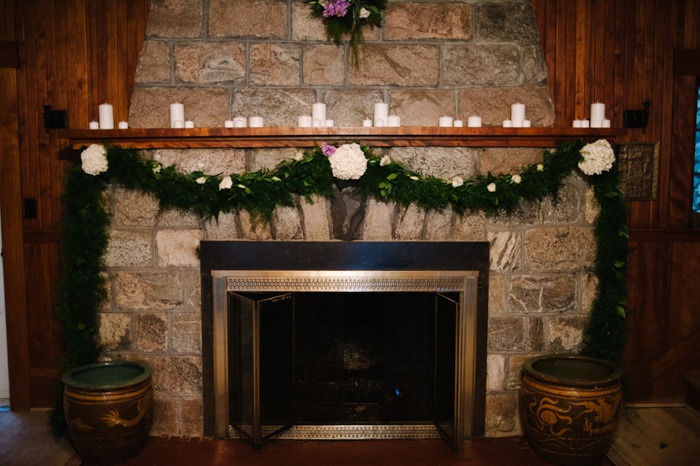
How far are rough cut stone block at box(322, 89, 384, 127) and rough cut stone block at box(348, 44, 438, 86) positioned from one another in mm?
74

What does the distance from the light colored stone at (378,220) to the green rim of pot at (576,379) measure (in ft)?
3.48

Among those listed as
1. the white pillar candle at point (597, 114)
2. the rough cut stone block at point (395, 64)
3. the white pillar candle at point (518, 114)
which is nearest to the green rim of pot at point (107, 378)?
the rough cut stone block at point (395, 64)

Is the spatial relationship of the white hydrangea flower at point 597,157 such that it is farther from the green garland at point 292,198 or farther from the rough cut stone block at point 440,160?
the rough cut stone block at point 440,160

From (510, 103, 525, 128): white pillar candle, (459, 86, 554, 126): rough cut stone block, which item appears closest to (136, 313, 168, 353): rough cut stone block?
(459, 86, 554, 126): rough cut stone block

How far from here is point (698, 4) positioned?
2971mm

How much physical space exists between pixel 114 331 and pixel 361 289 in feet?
4.90

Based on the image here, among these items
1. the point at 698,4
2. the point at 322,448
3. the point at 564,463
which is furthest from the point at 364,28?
the point at 564,463

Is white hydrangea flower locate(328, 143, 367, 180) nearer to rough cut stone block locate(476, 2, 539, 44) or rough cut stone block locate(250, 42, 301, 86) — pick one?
rough cut stone block locate(250, 42, 301, 86)

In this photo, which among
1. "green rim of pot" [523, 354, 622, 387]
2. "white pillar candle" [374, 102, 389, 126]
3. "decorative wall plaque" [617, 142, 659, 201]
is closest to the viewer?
"green rim of pot" [523, 354, 622, 387]

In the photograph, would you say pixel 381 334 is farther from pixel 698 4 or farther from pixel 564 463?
pixel 698 4

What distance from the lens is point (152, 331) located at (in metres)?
2.68

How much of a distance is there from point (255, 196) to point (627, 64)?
257 cm

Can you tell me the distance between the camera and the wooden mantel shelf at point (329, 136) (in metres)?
2.44

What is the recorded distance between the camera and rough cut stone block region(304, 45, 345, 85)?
8.71 feet
